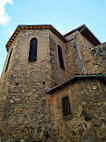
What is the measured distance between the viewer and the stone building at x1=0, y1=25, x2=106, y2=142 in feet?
17.5

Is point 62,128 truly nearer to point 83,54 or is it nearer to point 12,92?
point 12,92

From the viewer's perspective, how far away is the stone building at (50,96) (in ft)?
17.5

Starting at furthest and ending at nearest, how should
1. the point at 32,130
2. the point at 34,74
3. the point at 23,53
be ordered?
the point at 23,53, the point at 34,74, the point at 32,130

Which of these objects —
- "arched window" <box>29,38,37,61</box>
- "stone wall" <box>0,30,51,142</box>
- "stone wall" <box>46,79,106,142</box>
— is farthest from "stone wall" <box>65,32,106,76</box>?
"arched window" <box>29,38,37,61</box>

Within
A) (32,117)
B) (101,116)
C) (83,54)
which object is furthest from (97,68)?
(32,117)

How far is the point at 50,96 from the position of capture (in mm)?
7109

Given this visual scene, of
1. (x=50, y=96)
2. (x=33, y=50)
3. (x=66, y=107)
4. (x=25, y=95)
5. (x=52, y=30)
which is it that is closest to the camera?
(x=66, y=107)

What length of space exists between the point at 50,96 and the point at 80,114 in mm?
2280

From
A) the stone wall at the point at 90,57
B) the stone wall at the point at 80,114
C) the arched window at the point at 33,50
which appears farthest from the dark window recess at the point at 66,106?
the arched window at the point at 33,50

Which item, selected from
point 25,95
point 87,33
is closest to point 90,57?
point 87,33

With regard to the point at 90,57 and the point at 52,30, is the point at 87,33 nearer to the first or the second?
the point at 52,30

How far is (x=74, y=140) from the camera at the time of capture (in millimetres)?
5031

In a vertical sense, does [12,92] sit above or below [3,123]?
above

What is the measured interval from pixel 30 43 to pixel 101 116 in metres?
7.30
